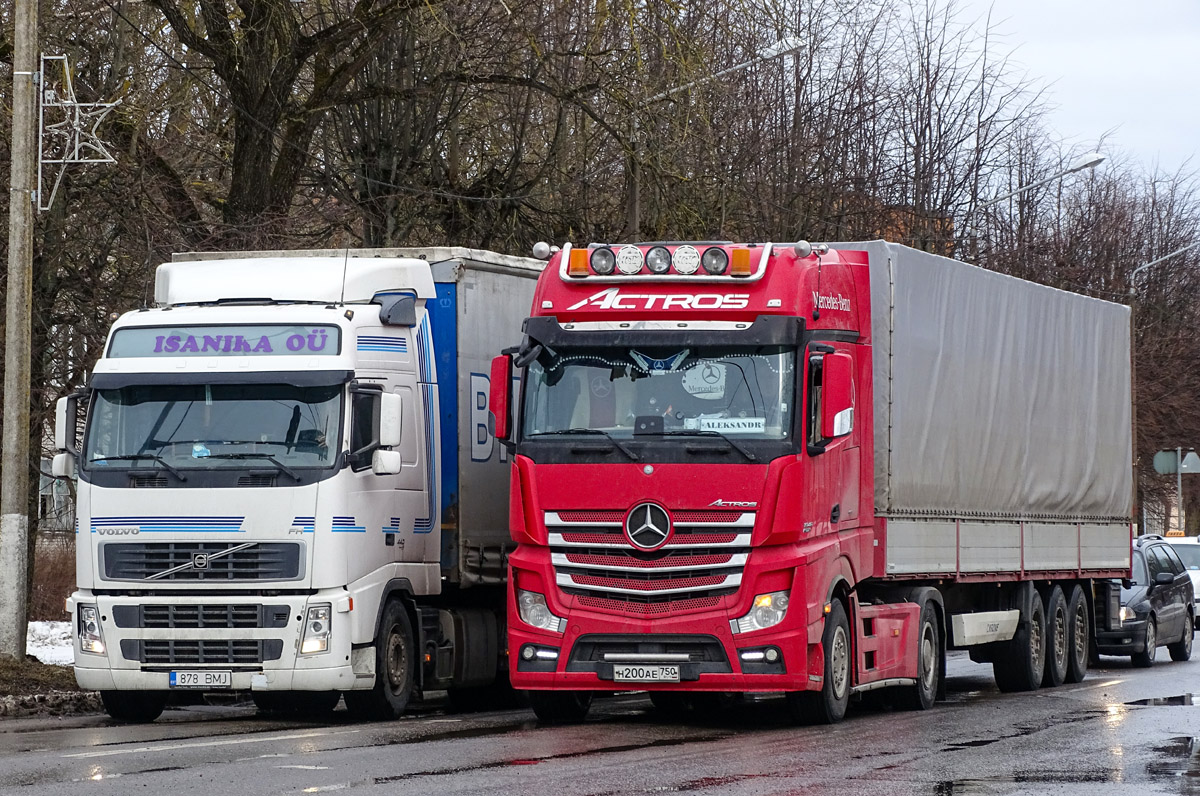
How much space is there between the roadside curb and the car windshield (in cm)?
2253

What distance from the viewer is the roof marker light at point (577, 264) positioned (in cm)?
1371

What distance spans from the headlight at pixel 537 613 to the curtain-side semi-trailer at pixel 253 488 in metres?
1.32

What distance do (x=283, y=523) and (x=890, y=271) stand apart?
5193 mm

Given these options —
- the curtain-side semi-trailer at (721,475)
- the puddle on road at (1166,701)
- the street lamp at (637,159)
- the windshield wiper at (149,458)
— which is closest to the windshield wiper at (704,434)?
the curtain-side semi-trailer at (721,475)

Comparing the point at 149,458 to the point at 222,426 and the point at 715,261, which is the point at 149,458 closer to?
the point at 222,426

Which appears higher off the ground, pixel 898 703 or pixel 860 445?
pixel 860 445

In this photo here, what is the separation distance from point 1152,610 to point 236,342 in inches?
545

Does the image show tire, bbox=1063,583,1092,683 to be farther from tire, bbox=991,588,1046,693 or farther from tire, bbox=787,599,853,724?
tire, bbox=787,599,853,724

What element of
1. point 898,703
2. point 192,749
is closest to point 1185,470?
point 898,703

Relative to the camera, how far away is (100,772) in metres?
10.3

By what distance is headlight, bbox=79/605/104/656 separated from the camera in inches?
546

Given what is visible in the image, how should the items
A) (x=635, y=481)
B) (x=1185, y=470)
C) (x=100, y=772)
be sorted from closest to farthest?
(x=100, y=772) → (x=635, y=481) → (x=1185, y=470)

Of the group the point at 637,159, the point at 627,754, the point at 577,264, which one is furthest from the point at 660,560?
the point at 637,159

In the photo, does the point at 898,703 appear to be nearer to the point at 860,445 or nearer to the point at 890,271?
the point at 860,445
